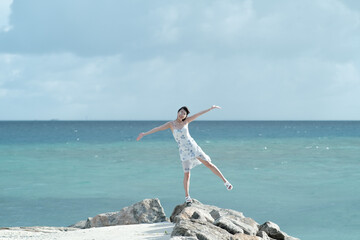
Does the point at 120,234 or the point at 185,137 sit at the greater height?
the point at 185,137

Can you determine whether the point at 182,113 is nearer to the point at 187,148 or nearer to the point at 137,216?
the point at 187,148

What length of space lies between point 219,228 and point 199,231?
66 centimetres

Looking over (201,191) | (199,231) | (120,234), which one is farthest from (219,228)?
(201,191)

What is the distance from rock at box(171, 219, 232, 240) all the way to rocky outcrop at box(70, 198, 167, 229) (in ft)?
7.55

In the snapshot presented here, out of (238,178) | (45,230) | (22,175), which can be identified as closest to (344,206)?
(238,178)

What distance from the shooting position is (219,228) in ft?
23.6

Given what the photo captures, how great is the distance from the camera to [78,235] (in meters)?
7.92

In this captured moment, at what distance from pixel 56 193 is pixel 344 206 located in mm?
10521

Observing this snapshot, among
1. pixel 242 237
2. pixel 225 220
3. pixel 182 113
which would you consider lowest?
pixel 242 237

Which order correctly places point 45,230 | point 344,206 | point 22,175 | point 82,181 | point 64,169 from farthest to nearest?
point 64,169
point 22,175
point 82,181
point 344,206
point 45,230

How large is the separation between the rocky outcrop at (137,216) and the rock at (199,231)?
2300mm

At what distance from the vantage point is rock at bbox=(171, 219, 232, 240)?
257 inches

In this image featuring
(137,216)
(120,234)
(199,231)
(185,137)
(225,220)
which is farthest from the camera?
(137,216)

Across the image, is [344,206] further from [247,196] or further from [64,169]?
[64,169]
